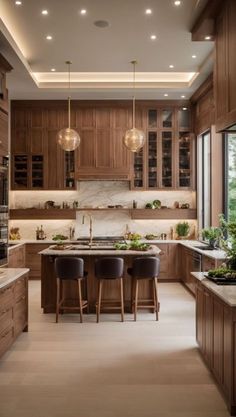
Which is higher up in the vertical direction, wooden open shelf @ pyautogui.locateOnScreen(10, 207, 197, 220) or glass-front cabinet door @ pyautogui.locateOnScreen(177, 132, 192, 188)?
glass-front cabinet door @ pyautogui.locateOnScreen(177, 132, 192, 188)

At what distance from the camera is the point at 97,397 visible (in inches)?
145

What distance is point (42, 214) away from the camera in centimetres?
966

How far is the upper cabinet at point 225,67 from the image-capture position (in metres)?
4.28

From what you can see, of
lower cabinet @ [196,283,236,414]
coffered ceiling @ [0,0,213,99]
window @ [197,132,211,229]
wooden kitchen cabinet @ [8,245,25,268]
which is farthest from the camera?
window @ [197,132,211,229]

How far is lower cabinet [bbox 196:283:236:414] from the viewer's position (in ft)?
11.0

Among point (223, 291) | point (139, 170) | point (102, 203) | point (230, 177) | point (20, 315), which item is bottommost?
point (20, 315)

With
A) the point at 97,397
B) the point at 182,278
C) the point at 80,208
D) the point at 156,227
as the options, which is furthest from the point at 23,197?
the point at 97,397

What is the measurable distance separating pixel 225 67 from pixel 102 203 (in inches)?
231

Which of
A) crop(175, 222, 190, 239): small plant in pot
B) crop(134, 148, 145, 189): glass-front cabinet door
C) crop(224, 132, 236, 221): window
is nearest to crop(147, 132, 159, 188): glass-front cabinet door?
crop(134, 148, 145, 189): glass-front cabinet door

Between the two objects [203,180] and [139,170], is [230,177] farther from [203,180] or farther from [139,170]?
[139,170]

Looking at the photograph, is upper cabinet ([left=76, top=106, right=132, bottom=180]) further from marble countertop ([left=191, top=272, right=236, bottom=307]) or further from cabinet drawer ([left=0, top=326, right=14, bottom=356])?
marble countertop ([left=191, top=272, right=236, bottom=307])

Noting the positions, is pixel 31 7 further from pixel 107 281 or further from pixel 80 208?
pixel 80 208

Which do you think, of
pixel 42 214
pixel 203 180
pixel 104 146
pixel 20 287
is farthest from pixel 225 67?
pixel 42 214

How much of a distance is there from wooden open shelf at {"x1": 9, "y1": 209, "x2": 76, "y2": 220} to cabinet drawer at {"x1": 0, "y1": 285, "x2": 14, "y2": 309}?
4887 mm
